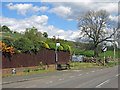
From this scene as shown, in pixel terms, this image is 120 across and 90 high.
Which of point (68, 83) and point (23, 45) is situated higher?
point (23, 45)

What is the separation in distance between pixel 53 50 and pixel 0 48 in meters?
13.9

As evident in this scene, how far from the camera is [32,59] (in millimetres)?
26547

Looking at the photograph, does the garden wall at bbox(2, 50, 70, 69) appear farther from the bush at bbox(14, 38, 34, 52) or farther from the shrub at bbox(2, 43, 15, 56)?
the bush at bbox(14, 38, 34, 52)

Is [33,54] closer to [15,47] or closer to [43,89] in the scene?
[15,47]

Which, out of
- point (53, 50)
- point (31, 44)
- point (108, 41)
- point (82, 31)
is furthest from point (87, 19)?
point (31, 44)

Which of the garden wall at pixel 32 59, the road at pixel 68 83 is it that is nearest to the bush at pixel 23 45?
the garden wall at pixel 32 59

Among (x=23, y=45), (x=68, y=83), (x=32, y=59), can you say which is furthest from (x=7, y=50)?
(x=68, y=83)

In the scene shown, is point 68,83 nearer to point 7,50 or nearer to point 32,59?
point 7,50

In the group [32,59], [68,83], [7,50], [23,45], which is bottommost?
[68,83]

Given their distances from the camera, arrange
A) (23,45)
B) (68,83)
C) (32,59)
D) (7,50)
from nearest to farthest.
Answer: (68,83) < (7,50) < (23,45) < (32,59)

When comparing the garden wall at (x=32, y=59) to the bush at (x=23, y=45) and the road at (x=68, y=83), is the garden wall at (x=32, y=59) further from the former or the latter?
the road at (x=68, y=83)

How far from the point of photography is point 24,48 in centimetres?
2448

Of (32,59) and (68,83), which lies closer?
(68,83)

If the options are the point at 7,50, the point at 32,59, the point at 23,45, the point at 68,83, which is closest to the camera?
the point at 68,83
